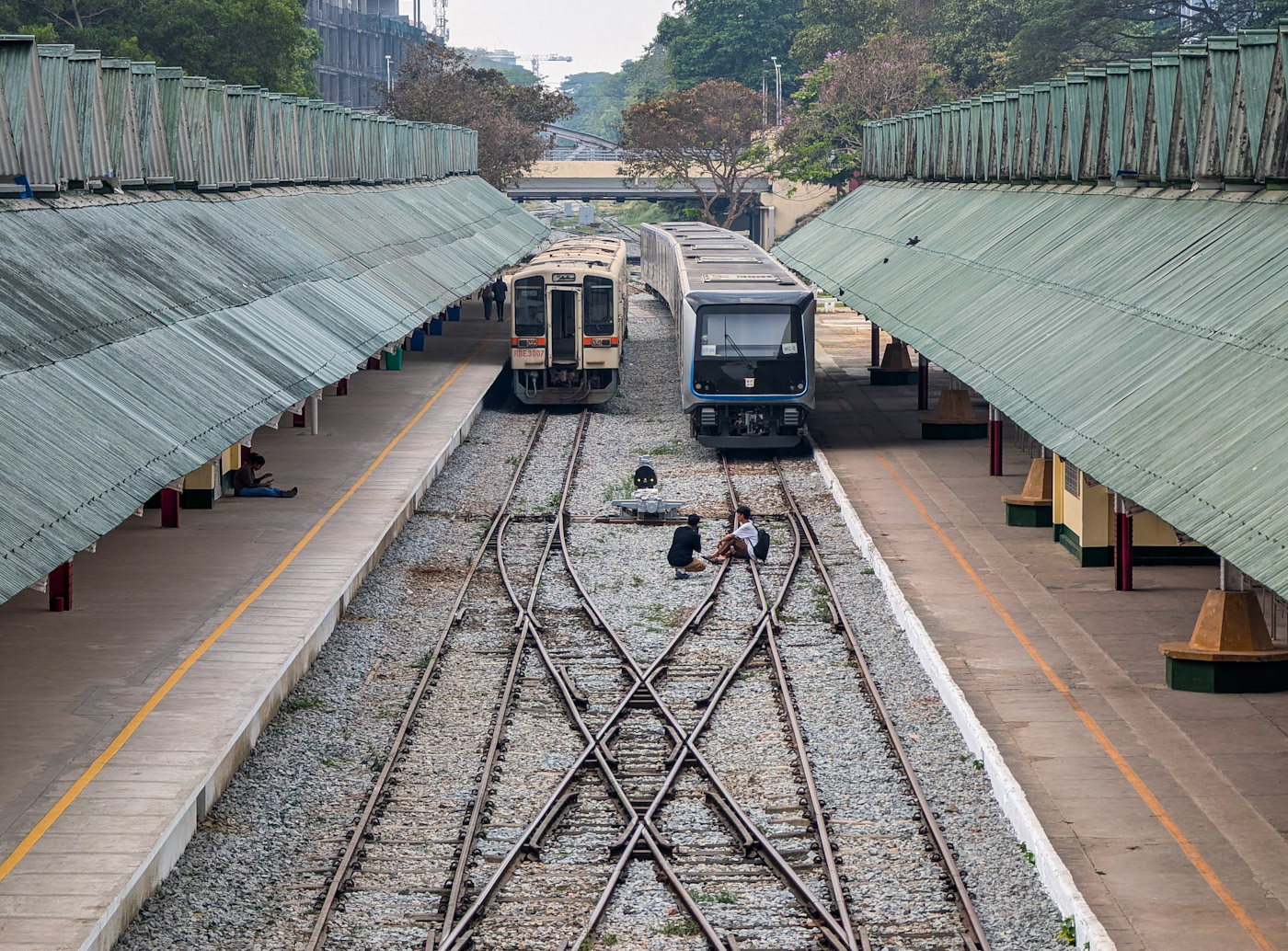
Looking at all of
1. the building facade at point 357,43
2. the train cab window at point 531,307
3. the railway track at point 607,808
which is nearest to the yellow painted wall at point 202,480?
the railway track at point 607,808

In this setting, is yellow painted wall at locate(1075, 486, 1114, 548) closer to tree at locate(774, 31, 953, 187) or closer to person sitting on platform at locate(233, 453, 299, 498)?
person sitting on platform at locate(233, 453, 299, 498)

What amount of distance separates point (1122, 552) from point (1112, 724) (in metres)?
4.99

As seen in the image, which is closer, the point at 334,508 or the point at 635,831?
the point at 635,831

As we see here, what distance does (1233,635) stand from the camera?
53.1 ft

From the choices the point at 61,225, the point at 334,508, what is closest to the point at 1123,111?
the point at 334,508

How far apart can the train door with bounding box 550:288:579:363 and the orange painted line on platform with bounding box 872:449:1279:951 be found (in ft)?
53.4

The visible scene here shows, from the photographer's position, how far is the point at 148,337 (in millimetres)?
17984

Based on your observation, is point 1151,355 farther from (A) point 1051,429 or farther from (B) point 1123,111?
(B) point 1123,111

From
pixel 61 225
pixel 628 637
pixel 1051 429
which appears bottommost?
pixel 628 637

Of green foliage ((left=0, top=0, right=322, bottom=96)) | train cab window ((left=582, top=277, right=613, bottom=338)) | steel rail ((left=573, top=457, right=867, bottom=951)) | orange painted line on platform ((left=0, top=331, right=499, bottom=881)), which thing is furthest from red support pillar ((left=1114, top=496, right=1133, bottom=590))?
green foliage ((left=0, top=0, right=322, bottom=96))

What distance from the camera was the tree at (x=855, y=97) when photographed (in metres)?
86.5

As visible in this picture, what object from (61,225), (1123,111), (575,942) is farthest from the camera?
(1123,111)

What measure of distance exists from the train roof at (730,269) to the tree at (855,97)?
124 ft

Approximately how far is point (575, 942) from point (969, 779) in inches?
176
